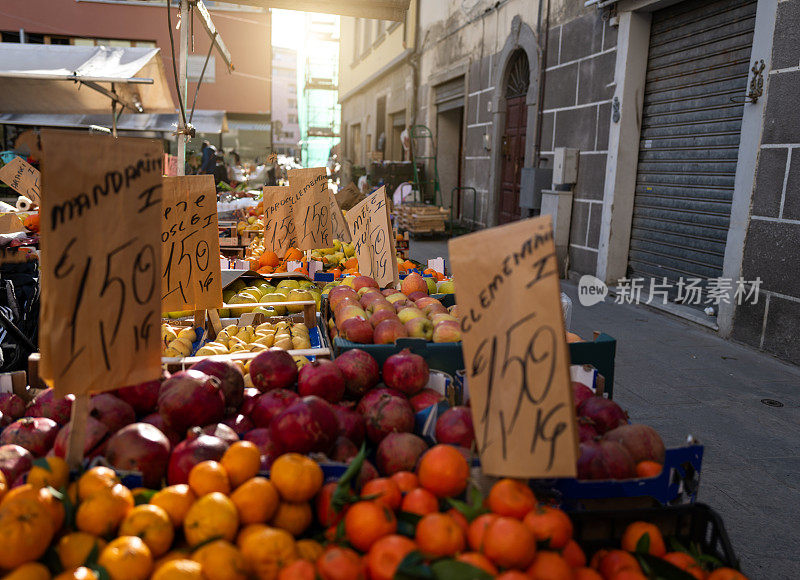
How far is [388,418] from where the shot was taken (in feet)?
5.80

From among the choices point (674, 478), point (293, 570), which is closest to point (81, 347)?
point (293, 570)

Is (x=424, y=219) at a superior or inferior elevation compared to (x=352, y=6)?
inferior

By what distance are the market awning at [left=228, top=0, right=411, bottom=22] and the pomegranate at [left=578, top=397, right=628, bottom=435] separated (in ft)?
14.6

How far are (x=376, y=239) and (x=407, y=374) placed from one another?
1.55 m

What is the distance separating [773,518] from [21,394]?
3.09m

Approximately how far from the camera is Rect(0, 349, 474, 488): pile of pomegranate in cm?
150

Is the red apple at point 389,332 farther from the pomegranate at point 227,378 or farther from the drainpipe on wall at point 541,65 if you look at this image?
the drainpipe on wall at point 541,65

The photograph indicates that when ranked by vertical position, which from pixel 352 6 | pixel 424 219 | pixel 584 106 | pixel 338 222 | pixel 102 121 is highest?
pixel 352 6

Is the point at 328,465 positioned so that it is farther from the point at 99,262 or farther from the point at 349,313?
the point at 349,313

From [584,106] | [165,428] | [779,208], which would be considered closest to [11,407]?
Result: [165,428]

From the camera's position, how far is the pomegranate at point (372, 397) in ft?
6.11

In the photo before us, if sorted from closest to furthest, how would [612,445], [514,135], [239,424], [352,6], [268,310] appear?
[612,445], [239,424], [268,310], [352,6], [514,135]

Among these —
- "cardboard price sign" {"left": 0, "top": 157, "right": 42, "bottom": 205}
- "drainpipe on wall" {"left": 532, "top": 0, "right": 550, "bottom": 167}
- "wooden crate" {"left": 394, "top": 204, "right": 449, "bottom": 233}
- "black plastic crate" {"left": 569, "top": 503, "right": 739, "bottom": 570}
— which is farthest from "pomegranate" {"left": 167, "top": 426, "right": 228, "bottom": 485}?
"wooden crate" {"left": 394, "top": 204, "right": 449, "bottom": 233}

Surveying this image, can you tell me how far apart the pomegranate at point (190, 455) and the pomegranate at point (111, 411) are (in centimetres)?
28
